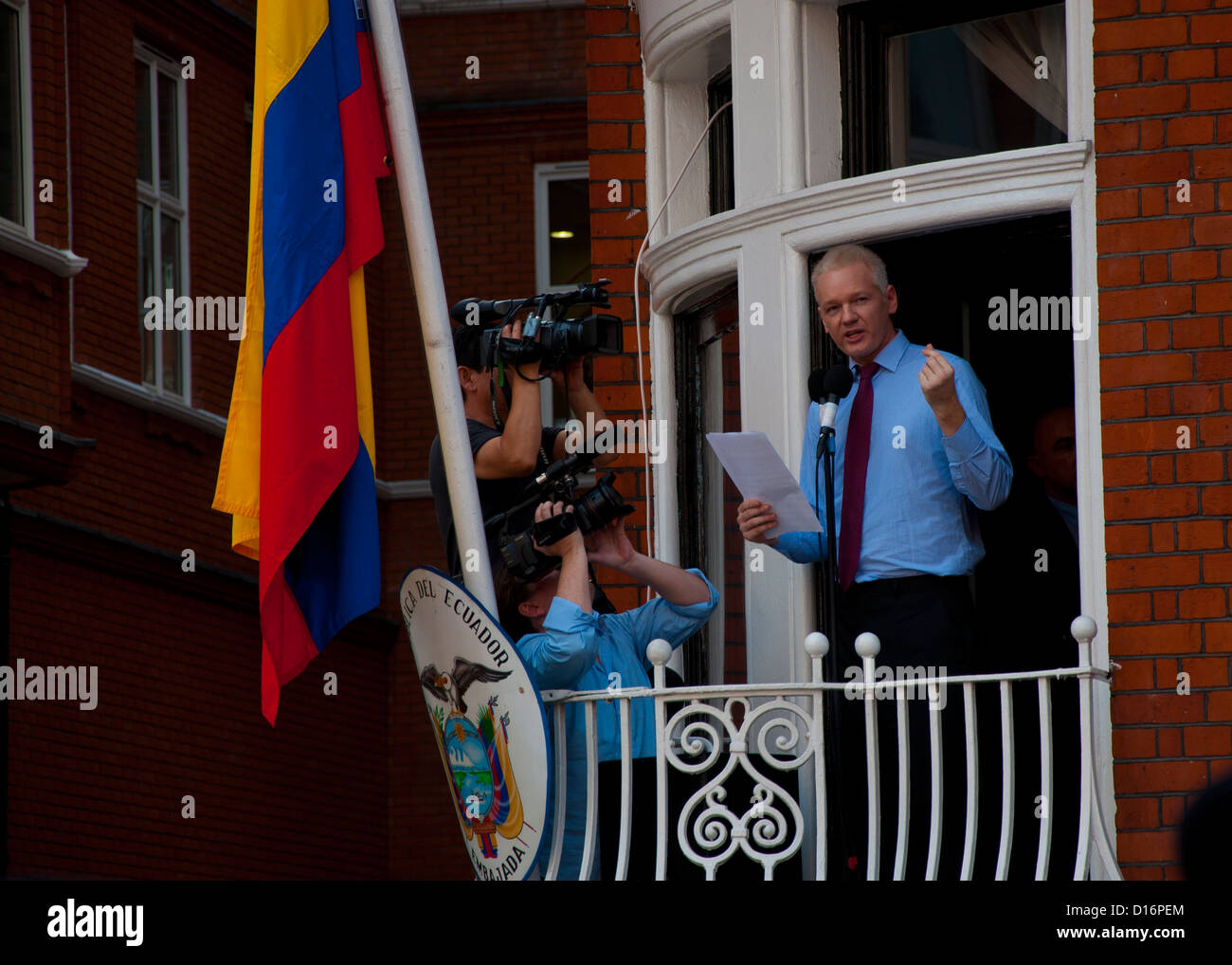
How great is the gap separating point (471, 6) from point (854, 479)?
13.5 metres

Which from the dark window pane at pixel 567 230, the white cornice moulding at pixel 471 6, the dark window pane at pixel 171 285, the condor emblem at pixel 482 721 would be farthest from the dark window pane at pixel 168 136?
the condor emblem at pixel 482 721

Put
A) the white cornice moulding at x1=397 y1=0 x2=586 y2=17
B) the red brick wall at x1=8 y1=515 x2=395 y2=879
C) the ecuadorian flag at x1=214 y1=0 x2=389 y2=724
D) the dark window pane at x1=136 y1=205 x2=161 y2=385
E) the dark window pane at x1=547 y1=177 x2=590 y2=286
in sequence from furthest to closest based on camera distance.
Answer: the dark window pane at x1=547 y1=177 x2=590 y2=286 → the white cornice moulding at x1=397 y1=0 x2=586 y2=17 → the dark window pane at x1=136 y1=205 x2=161 y2=385 → the red brick wall at x1=8 y1=515 x2=395 y2=879 → the ecuadorian flag at x1=214 y1=0 x2=389 y2=724

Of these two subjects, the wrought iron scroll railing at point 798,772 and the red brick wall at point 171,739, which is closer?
the wrought iron scroll railing at point 798,772

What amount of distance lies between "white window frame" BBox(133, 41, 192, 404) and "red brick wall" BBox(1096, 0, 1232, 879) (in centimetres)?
1018

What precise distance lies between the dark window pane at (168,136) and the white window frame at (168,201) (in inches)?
0.8

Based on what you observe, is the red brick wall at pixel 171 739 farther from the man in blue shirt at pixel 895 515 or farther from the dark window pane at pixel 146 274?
the man in blue shirt at pixel 895 515

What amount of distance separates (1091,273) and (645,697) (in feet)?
6.21

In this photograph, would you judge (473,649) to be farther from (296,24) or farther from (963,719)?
(296,24)

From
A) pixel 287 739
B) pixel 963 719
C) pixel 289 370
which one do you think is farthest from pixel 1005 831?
pixel 287 739

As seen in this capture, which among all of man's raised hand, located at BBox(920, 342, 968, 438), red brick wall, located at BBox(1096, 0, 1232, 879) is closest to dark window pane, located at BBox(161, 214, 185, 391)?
red brick wall, located at BBox(1096, 0, 1232, 879)

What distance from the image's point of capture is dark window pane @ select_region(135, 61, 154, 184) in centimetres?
1600

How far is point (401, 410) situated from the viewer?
1927cm

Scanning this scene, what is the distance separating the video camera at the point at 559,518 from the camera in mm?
6428

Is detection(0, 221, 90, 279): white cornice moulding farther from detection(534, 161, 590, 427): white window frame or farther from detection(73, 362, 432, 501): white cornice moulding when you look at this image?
detection(534, 161, 590, 427): white window frame
